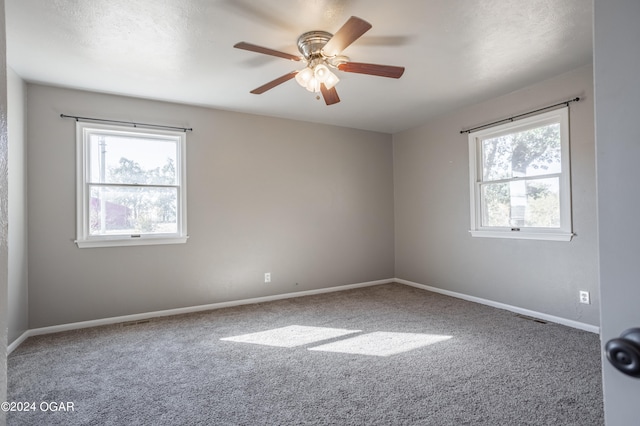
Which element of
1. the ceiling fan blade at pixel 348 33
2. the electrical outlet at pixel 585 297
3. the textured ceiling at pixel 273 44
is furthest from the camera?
the electrical outlet at pixel 585 297

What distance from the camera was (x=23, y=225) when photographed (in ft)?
10.5

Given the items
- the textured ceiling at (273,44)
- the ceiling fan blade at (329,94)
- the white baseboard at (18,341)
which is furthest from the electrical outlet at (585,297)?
the white baseboard at (18,341)

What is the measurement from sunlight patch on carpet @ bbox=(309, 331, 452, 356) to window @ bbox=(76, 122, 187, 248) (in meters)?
2.31

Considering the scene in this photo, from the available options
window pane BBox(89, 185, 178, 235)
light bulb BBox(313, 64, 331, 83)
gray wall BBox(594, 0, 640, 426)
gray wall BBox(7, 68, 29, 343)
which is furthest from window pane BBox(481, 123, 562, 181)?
gray wall BBox(7, 68, 29, 343)

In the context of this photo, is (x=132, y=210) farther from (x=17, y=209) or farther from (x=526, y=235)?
(x=526, y=235)

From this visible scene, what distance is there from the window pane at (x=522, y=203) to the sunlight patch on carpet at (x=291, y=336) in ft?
7.56

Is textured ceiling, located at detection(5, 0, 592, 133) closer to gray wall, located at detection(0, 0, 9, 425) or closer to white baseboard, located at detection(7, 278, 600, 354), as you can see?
gray wall, located at detection(0, 0, 9, 425)

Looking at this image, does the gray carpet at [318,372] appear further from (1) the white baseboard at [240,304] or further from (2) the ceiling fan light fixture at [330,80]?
(2) the ceiling fan light fixture at [330,80]

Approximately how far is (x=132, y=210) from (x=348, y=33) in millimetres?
3139

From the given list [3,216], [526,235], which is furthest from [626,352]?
[526,235]

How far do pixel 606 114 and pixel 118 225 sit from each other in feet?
13.9

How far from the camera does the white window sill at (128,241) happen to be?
3531 mm

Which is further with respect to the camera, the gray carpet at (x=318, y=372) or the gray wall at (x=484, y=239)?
the gray wall at (x=484, y=239)

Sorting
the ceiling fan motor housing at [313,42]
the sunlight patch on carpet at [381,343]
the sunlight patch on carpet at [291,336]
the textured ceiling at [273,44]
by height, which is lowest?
the sunlight patch on carpet at [291,336]
